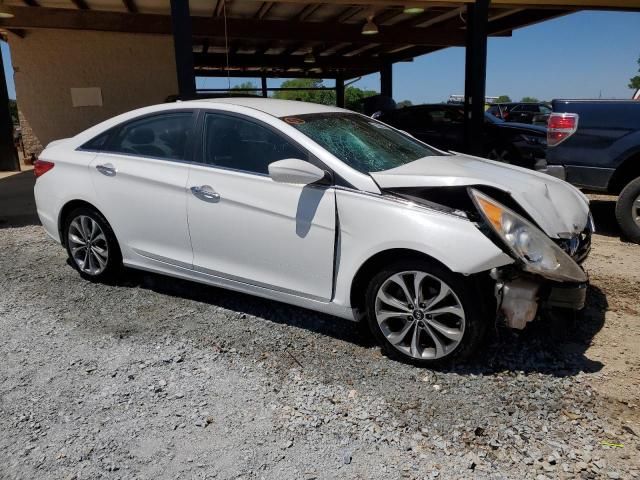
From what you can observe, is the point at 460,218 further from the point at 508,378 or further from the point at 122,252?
the point at 122,252

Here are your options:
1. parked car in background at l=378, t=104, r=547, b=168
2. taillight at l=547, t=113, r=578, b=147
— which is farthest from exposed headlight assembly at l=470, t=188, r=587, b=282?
parked car in background at l=378, t=104, r=547, b=168

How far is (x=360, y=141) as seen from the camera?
3.83 metres

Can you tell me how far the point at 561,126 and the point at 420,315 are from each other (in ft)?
12.3

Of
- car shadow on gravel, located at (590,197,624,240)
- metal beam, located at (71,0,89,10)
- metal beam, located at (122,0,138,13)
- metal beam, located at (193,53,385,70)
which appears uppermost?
metal beam, located at (71,0,89,10)

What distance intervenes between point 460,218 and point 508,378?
3.13 feet

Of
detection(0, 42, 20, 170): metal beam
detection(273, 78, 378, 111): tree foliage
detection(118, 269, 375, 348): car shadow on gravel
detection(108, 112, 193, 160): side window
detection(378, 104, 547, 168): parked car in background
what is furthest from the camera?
detection(273, 78, 378, 111): tree foliage

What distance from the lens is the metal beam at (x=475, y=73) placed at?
333 inches

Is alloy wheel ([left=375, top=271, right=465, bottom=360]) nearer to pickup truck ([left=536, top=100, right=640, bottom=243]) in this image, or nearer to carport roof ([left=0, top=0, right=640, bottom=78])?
pickup truck ([left=536, top=100, right=640, bottom=243])

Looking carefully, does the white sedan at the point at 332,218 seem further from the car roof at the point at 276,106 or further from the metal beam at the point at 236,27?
the metal beam at the point at 236,27

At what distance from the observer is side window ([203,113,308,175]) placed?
11.8 feet

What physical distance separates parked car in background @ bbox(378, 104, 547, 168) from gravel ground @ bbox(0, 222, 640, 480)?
6874 millimetres

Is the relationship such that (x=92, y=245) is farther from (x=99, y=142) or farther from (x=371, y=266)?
(x=371, y=266)

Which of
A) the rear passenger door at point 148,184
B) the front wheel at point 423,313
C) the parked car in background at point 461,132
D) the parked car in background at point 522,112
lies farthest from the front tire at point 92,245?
the parked car in background at point 522,112

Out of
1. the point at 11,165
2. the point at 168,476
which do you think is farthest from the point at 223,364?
the point at 11,165
